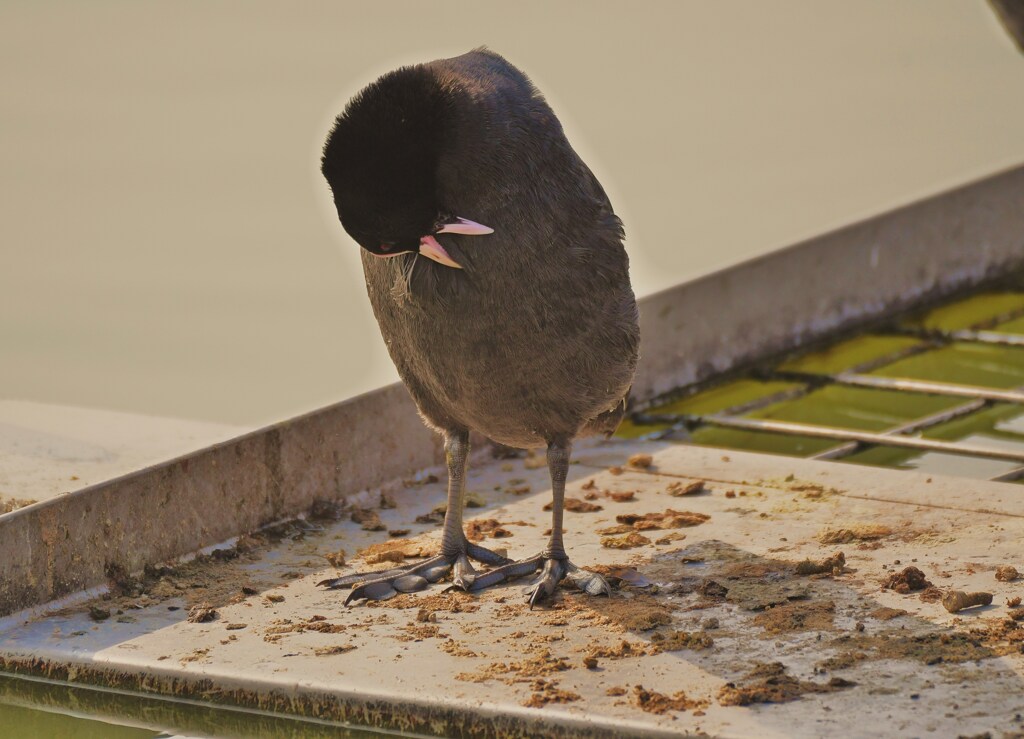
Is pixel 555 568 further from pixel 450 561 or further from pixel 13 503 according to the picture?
pixel 13 503

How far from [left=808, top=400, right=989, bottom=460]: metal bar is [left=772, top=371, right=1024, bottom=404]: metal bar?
2.7 inches

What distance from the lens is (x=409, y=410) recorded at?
6754 mm

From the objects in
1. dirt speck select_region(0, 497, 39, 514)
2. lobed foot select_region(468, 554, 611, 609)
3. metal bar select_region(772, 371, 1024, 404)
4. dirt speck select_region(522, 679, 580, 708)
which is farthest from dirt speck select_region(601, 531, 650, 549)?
metal bar select_region(772, 371, 1024, 404)

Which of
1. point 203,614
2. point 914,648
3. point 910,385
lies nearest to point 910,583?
point 914,648

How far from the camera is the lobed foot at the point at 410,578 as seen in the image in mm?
5453

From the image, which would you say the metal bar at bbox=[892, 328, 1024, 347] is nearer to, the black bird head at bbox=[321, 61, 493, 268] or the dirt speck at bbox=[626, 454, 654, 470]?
the dirt speck at bbox=[626, 454, 654, 470]

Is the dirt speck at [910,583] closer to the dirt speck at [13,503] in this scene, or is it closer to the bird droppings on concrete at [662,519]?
the bird droppings on concrete at [662,519]

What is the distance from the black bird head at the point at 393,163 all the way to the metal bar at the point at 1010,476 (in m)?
2.82

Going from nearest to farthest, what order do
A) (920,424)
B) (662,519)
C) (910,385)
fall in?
1. (662,519)
2. (920,424)
3. (910,385)

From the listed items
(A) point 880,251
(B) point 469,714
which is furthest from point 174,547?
(A) point 880,251

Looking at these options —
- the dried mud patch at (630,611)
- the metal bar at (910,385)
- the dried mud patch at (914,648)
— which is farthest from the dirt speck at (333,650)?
the metal bar at (910,385)

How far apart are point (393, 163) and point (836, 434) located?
3142 millimetres

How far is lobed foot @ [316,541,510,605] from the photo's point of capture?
5.45 meters

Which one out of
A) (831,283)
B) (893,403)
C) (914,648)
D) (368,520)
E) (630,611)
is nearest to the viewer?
(914,648)
